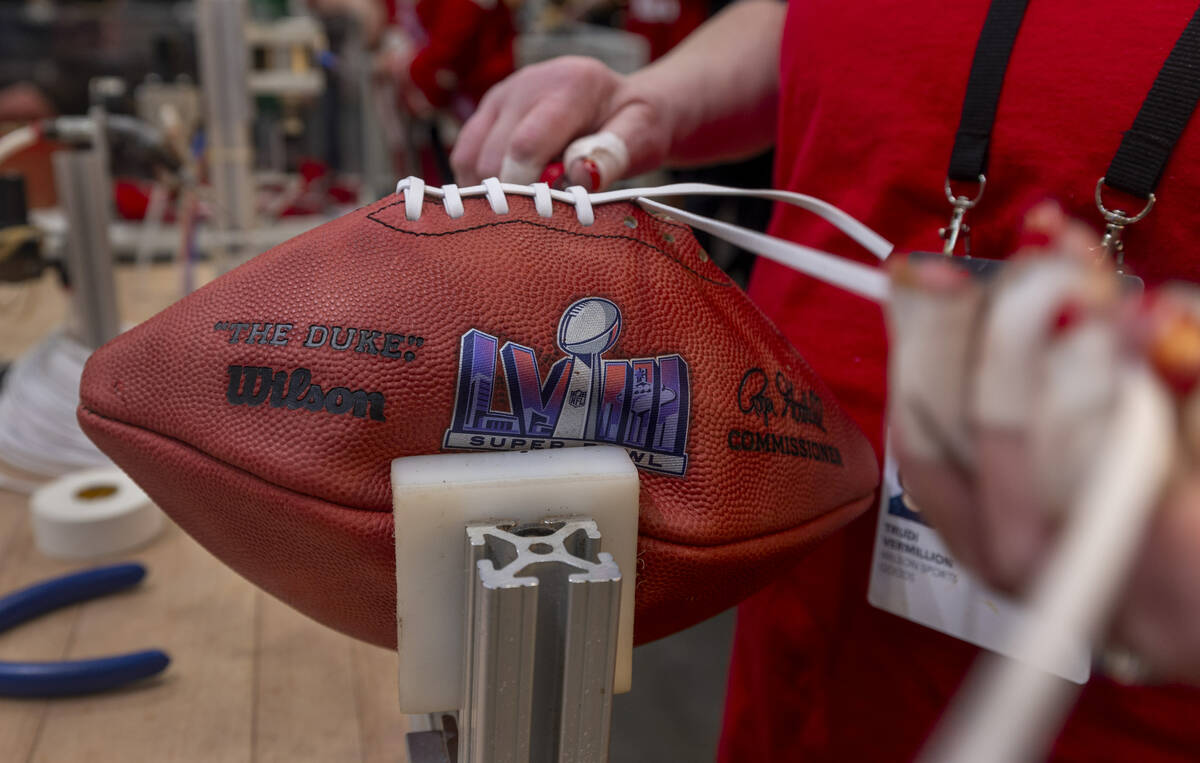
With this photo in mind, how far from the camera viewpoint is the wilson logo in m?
0.48

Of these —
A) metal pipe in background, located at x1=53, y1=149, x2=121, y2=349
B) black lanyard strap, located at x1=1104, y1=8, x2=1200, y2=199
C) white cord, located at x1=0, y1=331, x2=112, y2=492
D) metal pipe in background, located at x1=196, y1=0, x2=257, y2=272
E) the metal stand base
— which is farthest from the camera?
metal pipe in background, located at x1=196, y1=0, x2=257, y2=272

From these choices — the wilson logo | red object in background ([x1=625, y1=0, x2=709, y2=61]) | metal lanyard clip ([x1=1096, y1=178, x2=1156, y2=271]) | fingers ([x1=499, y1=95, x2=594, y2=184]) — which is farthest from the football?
red object in background ([x1=625, y1=0, x2=709, y2=61])

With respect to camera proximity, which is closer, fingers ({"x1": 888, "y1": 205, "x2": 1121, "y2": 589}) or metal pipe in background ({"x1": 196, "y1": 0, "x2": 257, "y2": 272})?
fingers ({"x1": 888, "y1": 205, "x2": 1121, "y2": 589})

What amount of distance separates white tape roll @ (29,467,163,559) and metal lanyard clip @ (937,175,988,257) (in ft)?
3.10

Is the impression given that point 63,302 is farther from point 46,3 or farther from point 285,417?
point 46,3

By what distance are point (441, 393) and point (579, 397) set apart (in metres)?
0.08

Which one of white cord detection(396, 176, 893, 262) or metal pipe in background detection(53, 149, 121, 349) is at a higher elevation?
white cord detection(396, 176, 893, 262)

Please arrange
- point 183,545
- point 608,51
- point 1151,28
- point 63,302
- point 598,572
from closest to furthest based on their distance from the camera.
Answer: point 598,572 → point 1151,28 → point 183,545 → point 63,302 → point 608,51

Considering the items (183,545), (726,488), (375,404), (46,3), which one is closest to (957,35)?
(726,488)

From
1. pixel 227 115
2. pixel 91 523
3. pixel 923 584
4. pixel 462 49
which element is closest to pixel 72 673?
pixel 91 523

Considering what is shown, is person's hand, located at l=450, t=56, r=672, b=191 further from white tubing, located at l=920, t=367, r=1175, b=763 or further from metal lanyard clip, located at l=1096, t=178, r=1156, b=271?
white tubing, located at l=920, t=367, r=1175, b=763

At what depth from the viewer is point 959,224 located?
24.5 inches

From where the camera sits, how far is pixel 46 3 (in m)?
4.03

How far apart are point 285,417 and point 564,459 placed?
0.16m
